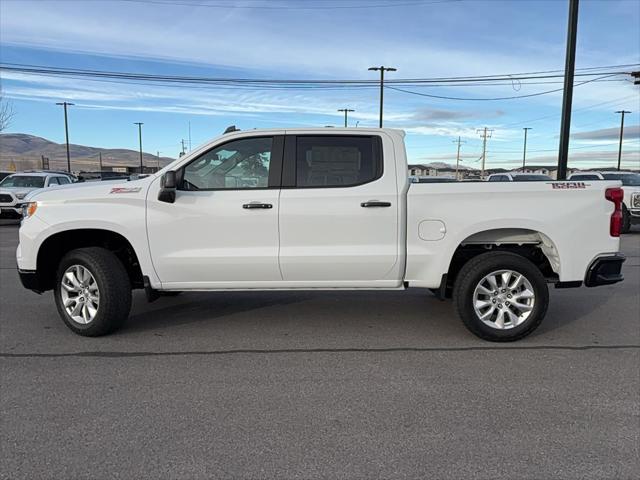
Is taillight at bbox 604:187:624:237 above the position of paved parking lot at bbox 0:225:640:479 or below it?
above

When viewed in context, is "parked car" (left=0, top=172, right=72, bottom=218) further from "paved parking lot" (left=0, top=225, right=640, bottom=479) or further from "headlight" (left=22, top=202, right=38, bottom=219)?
"paved parking lot" (left=0, top=225, right=640, bottom=479)

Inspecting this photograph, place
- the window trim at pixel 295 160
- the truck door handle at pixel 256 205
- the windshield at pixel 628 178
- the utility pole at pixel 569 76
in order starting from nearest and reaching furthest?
the truck door handle at pixel 256 205 < the window trim at pixel 295 160 < the utility pole at pixel 569 76 < the windshield at pixel 628 178

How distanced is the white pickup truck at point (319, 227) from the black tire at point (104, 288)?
13 millimetres

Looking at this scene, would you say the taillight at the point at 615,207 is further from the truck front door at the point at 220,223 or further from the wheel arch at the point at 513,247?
the truck front door at the point at 220,223

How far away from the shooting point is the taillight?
496 cm

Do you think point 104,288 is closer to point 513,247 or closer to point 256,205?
point 256,205

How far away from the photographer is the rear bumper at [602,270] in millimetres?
5062

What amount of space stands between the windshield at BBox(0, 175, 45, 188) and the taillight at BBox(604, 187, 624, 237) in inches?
726

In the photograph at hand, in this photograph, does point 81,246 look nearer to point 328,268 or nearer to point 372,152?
point 328,268

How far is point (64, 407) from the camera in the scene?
143 inches

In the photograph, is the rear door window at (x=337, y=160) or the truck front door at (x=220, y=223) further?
the rear door window at (x=337, y=160)

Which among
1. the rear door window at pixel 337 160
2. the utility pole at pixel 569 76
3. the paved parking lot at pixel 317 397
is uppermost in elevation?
the utility pole at pixel 569 76

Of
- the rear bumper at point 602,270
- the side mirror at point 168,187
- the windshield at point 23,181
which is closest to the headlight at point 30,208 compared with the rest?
the side mirror at point 168,187

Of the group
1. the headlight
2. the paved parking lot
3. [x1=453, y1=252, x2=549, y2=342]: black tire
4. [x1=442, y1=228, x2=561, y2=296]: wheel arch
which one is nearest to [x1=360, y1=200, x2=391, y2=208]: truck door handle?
[x1=442, y1=228, x2=561, y2=296]: wheel arch
